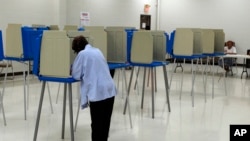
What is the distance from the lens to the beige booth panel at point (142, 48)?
5.14 metres

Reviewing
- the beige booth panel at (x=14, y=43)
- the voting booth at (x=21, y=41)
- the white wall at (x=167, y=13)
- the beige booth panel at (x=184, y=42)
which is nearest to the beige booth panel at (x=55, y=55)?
the voting booth at (x=21, y=41)

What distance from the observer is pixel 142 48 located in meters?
5.18

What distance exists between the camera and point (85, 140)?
4246mm

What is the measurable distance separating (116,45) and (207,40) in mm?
2571

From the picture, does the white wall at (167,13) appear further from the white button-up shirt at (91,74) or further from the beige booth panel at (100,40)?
the white button-up shirt at (91,74)

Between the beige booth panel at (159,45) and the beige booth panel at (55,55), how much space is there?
2.02 m

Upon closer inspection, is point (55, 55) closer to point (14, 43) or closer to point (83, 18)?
point (14, 43)

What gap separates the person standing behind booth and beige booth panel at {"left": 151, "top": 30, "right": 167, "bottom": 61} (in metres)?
2.03

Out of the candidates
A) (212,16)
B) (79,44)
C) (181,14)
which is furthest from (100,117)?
(181,14)

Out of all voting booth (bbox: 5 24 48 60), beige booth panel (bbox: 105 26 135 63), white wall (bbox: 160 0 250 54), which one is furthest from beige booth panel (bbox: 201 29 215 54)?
white wall (bbox: 160 0 250 54)

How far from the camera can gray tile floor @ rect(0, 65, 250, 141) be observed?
446cm

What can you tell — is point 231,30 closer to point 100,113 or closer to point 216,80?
point 216,80

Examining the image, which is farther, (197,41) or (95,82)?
(197,41)

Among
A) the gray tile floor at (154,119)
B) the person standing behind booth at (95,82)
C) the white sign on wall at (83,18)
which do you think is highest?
the white sign on wall at (83,18)
